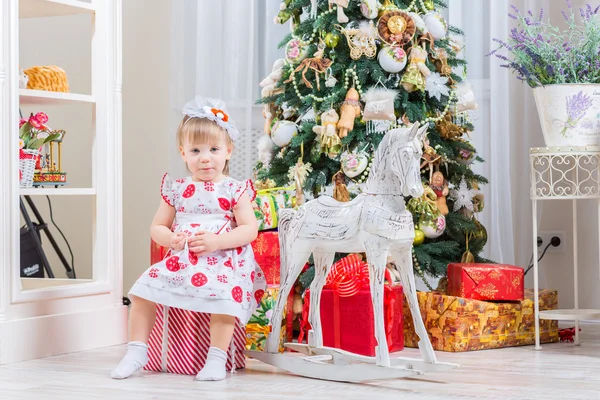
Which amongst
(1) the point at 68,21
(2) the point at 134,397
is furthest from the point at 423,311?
(1) the point at 68,21

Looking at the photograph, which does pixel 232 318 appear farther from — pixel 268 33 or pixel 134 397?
pixel 268 33

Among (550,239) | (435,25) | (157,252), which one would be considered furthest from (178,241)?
(550,239)

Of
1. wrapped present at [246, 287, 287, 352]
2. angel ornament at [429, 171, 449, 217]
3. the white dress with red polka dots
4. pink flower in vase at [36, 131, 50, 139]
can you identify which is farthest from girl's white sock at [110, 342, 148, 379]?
angel ornament at [429, 171, 449, 217]

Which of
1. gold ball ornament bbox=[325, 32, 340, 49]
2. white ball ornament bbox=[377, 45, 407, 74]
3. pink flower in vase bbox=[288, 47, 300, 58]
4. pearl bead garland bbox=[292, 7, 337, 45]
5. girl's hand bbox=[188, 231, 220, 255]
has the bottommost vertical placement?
girl's hand bbox=[188, 231, 220, 255]

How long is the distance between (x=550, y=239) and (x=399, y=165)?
164 centimetres

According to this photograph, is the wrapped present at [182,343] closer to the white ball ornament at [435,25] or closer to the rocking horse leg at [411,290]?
the rocking horse leg at [411,290]

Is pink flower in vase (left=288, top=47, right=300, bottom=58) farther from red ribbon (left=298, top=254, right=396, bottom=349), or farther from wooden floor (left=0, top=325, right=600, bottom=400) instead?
wooden floor (left=0, top=325, right=600, bottom=400)

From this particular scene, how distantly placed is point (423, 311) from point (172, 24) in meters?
1.86

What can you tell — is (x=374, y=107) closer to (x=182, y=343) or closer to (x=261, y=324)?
(x=261, y=324)

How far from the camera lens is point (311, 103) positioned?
3131 mm

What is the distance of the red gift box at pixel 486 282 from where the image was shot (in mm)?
2920

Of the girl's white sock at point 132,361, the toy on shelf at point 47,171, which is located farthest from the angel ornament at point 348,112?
the girl's white sock at point 132,361

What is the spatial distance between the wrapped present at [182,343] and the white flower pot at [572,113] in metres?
1.18

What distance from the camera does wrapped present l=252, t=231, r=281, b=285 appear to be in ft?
9.29
